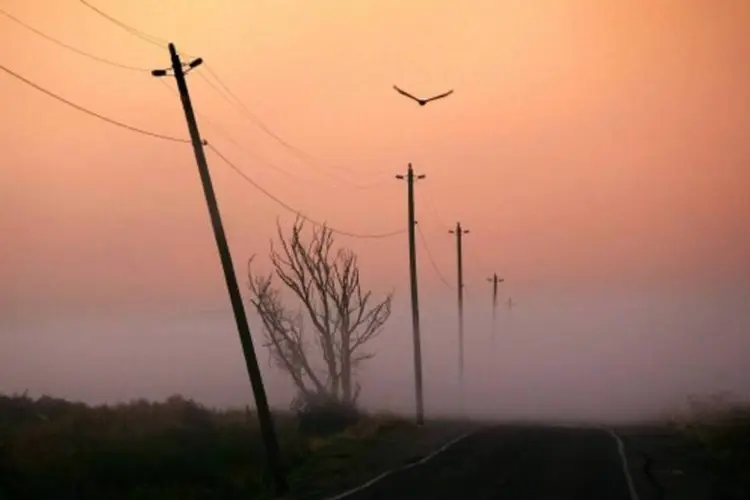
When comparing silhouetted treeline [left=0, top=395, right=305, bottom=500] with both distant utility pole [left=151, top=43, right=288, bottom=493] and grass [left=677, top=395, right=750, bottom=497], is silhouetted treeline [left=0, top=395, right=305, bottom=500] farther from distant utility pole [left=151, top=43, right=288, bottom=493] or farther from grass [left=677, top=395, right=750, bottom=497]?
grass [left=677, top=395, right=750, bottom=497]

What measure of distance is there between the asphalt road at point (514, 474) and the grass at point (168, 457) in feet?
4.81

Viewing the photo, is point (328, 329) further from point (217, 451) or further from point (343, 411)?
point (217, 451)

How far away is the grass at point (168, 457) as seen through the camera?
2003cm

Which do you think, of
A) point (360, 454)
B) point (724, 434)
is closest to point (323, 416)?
point (360, 454)

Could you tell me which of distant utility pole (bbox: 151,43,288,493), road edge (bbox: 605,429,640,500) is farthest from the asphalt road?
distant utility pole (bbox: 151,43,288,493)

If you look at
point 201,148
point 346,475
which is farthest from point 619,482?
point 201,148

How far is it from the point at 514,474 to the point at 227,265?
27.2 ft

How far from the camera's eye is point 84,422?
100ft

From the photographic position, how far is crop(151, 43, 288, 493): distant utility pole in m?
23.4

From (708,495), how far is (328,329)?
35.8 meters

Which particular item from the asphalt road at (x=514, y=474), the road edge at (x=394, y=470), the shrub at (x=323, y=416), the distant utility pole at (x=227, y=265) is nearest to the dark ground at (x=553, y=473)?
the asphalt road at (x=514, y=474)

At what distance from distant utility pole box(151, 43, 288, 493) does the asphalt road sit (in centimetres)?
332

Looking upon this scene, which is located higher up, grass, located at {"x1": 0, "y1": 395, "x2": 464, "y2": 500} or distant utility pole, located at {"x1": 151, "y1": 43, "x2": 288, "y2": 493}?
distant utility pole, located at {"x1": 151, "y1": 43, "x2": 288, "y2": 493}

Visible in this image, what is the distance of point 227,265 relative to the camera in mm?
23656
